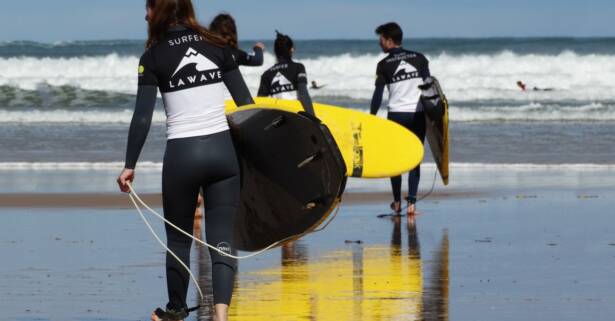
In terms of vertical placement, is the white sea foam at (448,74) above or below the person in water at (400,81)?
below

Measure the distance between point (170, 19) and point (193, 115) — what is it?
43cm

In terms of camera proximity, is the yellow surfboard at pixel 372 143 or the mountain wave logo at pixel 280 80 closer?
the yellow surfboard at pixel 372 143

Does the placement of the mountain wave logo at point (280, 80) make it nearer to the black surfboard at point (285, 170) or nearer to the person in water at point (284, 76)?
the person in water at point (284, 76)

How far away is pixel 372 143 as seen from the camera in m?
11.3

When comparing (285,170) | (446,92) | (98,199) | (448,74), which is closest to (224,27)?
(285,170)

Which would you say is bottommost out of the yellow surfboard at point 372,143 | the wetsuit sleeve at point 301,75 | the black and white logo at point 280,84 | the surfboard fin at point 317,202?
the yellow surfboard at point 372,143

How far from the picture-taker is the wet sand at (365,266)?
6785 mm

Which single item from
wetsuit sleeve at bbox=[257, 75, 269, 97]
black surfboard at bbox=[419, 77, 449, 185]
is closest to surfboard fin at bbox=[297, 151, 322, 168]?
black surfboard at bbox=[419, 77, 449, 185]

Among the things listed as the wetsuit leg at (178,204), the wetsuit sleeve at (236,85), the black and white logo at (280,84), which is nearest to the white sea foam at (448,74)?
the black and white logo at (280,84)

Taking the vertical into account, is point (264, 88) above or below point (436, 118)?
above

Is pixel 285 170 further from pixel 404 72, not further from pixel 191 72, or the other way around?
pixel 404 72

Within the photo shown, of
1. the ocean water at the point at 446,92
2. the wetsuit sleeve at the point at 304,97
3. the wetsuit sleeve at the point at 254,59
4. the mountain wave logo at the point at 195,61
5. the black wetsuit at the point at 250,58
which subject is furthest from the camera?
the ocean water at the point at 446,92

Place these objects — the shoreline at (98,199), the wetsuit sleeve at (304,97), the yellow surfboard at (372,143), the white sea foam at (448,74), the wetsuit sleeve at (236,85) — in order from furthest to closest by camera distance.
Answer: the white sea foam at (448,74) < the shoreline at (98,199) < the wetsuit sleeve at (304,97) < the yellow surfboard at (372,143) < the wetsuit sleeve at (236,85)

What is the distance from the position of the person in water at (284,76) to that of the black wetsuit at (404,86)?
704 mm
